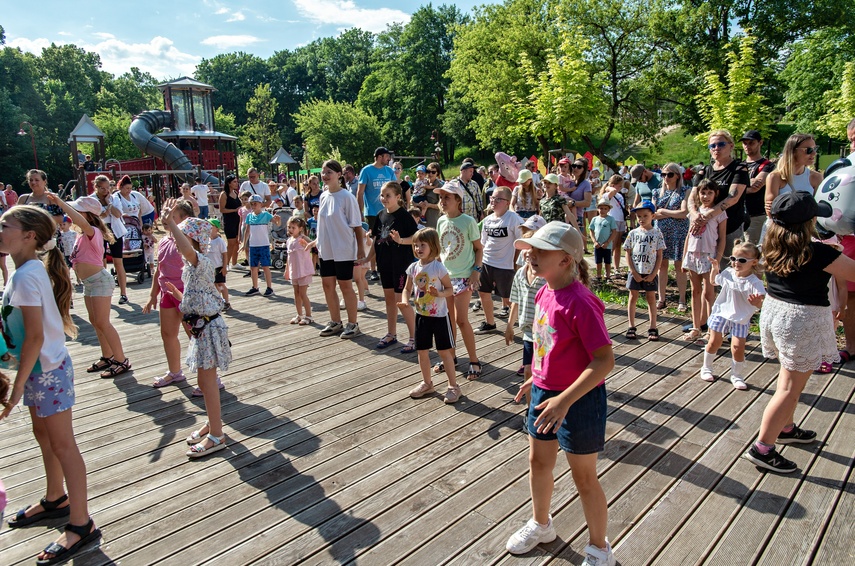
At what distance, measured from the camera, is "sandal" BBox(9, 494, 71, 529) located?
127 inches

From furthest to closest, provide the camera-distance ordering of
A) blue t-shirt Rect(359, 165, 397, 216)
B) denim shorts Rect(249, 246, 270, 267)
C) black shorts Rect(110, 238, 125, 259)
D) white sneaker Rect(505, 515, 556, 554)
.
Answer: denim shorts Rect(249, 246, 270, 267)
black shorts Rect(110, 238, 125, 259)
blue t-shirt Rect(359, 165, 397, 216)
white sneaker Rect(505, 515, 556, 554)

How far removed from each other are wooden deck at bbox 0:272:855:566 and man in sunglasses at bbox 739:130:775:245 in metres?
1.85

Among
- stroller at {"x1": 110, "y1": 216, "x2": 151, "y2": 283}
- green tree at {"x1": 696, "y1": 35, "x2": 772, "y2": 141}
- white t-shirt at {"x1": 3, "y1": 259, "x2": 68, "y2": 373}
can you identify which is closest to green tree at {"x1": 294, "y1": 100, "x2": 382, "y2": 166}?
green tree at {"x1": 696, "y1": 35, "x2": 772, "y2": 141}

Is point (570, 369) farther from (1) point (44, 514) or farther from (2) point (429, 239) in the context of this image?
(1) point (44, 514)

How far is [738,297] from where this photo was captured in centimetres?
478

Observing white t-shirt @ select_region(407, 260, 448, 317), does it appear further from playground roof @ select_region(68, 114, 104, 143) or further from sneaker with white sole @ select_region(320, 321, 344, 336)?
playground roof @ select_region(68, 114, 104, 143)

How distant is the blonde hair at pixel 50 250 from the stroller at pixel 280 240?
788 cm

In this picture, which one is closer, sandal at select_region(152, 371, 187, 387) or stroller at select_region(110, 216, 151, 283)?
sandal at select_region(152, 371, 187, 387)

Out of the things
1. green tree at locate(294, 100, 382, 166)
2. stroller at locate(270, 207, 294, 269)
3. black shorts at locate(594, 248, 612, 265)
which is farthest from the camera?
green tree at locate(294, 100, 382, 166)

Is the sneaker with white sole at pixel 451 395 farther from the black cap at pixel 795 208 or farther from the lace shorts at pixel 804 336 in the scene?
the black cap at pixel 795 208

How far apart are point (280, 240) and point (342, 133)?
3447 cm

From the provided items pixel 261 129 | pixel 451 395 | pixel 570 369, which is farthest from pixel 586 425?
pixel 261 129

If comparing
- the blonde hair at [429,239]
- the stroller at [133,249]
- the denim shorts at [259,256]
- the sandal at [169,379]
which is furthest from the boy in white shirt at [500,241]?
the stroller at [133,249]

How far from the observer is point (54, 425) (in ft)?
9.75
